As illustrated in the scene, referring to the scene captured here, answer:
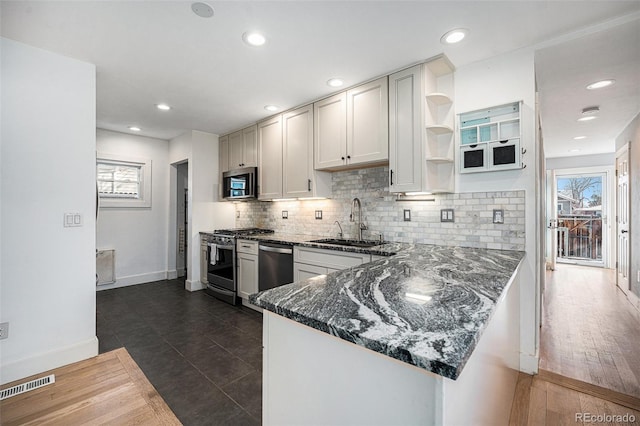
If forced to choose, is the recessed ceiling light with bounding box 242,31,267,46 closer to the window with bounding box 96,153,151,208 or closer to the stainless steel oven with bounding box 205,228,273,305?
the stainless steel oven with bounding box 205,228,273,305

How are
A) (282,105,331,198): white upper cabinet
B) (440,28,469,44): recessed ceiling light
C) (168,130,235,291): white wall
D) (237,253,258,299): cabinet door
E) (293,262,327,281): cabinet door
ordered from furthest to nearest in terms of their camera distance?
(168,130,235,291): white wall, (237,253,258,299): cabinet door, (282,105,331,198): white upper cabinet, (293,262,327,281): cabinet door, (440,28,469,44): recessed ceiling light

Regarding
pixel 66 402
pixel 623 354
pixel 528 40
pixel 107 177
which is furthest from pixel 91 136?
pixel 623 354

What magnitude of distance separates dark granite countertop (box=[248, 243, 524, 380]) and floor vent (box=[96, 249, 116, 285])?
4.37 metres

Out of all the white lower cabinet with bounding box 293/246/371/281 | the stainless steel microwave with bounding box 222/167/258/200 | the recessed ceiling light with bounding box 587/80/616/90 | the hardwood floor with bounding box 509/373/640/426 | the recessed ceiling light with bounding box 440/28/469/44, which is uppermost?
the recessed ceiling light with bounding box 587/80/616/90

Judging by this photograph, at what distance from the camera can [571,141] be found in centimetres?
512

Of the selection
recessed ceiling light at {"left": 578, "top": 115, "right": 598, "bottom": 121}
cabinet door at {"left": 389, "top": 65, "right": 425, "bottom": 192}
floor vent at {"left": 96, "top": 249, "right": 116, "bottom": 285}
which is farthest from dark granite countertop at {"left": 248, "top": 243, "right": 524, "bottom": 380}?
floor vent at {"left": 96, "top": 249, "right": 116, "bottom": 285}

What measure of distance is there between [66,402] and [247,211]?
3.18 meters

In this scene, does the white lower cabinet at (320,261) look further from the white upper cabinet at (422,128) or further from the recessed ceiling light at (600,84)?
the recessed ceiling light at (600,84)

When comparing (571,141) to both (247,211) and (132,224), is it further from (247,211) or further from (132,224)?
(132,224)

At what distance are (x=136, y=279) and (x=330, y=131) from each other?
4024 millimetres

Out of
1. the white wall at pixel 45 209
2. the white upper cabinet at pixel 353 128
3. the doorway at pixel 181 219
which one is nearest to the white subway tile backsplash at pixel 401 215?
the white upper cabinet at pixel 353 128

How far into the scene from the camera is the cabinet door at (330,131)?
2.97 meters

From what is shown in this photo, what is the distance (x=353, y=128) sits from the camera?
9.47ft

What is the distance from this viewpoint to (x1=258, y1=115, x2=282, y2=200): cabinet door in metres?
3.71
